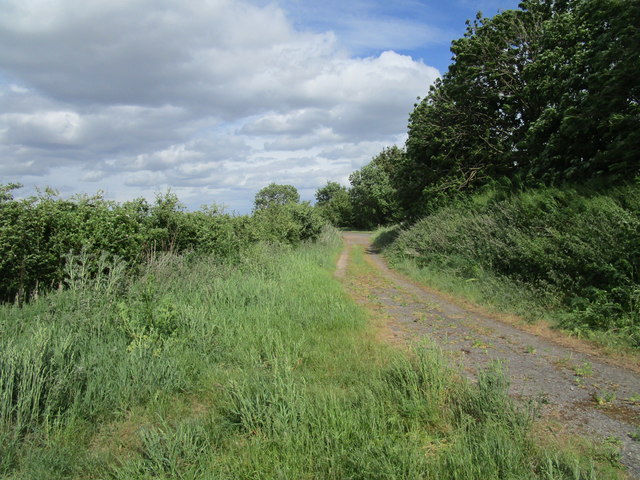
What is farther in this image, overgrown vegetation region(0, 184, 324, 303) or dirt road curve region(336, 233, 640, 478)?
overgrown vegetation region(0, 184, 324, 303)

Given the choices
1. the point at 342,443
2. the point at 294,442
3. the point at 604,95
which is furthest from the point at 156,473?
the point at 604,95

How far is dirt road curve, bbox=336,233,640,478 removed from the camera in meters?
3.68

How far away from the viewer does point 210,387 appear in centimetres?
439

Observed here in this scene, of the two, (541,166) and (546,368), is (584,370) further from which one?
(541,166)

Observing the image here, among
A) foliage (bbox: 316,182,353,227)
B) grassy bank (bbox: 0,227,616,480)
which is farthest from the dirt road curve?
foliage (bbox: 316,182,353,227)

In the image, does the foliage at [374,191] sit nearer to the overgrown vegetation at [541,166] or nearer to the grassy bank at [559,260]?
Result: the overgrown vegetation at [541,166]

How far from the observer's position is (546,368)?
5.21 metres

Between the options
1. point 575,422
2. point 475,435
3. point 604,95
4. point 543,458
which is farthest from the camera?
point 604,95

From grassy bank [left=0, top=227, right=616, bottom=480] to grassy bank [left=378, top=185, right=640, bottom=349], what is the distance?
4.39 m

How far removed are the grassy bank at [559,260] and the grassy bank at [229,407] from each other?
4.39 metres

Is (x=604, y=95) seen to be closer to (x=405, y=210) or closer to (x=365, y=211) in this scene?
(x=405, y=210)

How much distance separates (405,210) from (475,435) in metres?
23.5

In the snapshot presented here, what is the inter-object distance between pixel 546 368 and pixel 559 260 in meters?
4.28

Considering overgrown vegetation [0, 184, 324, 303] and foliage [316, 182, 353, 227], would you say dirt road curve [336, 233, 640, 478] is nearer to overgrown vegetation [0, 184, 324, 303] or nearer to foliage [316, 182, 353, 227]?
overgrown vegetation [0, 184, 324, 303]
